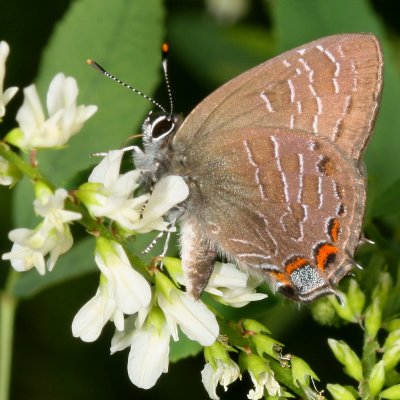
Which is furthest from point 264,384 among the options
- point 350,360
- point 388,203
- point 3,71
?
point 3,71

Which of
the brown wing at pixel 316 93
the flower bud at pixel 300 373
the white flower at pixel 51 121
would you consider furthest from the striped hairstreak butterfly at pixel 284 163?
the white flower at pixel 51 121

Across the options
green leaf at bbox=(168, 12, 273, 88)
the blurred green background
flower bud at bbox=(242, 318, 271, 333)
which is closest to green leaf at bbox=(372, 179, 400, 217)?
the blurred green background

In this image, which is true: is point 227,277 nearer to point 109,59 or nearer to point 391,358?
point 391,358

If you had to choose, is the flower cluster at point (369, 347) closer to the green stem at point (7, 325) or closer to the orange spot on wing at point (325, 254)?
the orange spot on wing at point (325, 254)

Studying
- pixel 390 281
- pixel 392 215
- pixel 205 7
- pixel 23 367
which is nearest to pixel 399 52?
pixel 205 7

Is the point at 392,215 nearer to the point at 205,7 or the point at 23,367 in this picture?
the point at 23,367
